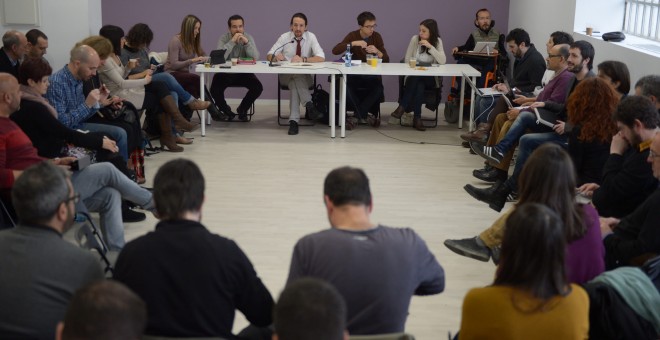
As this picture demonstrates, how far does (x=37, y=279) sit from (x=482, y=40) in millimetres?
7975

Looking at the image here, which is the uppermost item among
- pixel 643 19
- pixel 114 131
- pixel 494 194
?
pixel 643 19

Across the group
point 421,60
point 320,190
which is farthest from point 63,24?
point 320,190

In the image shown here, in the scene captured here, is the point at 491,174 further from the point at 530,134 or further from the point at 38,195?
the point at 38,195

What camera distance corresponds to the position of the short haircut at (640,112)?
415cm

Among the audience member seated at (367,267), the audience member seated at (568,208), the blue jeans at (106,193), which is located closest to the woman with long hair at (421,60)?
the blue jeans at (106,193)

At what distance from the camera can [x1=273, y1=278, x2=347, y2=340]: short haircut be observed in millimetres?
1938

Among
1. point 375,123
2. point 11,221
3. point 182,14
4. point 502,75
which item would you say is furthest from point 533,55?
point 11,221

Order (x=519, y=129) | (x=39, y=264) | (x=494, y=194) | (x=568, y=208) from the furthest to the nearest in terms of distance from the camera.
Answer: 1. (x=519, y=129)
2. (x=494, y=194)
3. (x=568, y=208)
4. (x=39, y=264)

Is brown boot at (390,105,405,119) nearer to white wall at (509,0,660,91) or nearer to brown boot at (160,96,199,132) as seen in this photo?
white wall at (509,0,660,91)

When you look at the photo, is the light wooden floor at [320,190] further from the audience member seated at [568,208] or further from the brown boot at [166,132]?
the audience member seated at [568,208]

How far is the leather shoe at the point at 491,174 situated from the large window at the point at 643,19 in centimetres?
207

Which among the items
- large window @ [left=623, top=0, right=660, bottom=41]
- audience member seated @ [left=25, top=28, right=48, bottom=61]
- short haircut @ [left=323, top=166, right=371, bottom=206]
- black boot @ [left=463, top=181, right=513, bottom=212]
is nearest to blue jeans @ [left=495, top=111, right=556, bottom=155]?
black boot @ [left=463, top=181, right=513, bottom=212]

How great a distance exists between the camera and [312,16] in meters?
10.5

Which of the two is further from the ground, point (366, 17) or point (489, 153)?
point (366, 17)
